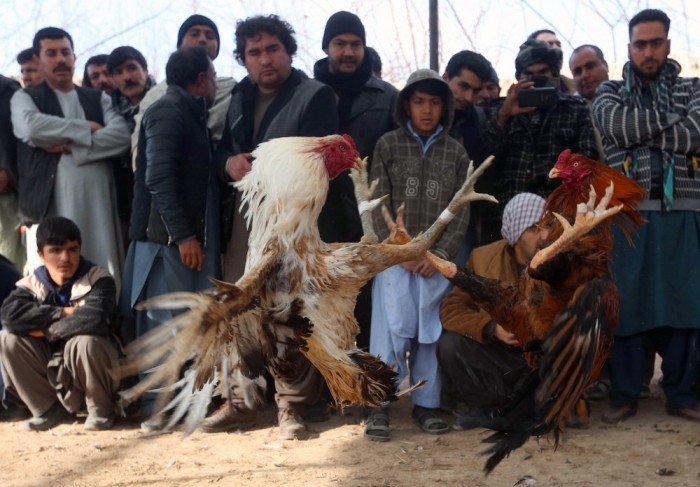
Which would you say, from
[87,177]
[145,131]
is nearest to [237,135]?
[145,131]

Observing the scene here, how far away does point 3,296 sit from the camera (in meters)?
5.90

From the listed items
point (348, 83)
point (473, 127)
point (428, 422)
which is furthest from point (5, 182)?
point (428, 422)

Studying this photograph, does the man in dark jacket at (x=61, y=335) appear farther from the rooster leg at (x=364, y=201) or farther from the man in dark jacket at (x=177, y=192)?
the rooster leg at (x=364, y=201)

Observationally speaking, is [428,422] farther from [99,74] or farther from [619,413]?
[99,74]

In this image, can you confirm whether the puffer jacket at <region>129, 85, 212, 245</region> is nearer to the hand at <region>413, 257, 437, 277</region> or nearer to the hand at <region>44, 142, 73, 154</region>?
the hand at <region>44, 142, 73, 154</region>

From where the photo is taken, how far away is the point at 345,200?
18.0ft

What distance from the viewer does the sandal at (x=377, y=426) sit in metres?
5.14

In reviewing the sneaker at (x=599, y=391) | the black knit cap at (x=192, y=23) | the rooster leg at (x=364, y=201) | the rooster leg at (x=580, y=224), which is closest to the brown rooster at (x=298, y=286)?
the rooster leg at (x=364, y=201)

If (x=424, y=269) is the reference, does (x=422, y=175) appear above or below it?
above

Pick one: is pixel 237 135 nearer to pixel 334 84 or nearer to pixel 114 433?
pixel 334 84

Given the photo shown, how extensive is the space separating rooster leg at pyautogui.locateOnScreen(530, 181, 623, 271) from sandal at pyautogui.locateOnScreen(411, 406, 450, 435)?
193 centimetres

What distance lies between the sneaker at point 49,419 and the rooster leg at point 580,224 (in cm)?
340

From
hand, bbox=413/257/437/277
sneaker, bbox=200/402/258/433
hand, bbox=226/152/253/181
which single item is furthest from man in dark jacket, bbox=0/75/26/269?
hand, bbox=413/257/437/277

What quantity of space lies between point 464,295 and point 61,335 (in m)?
2.40
